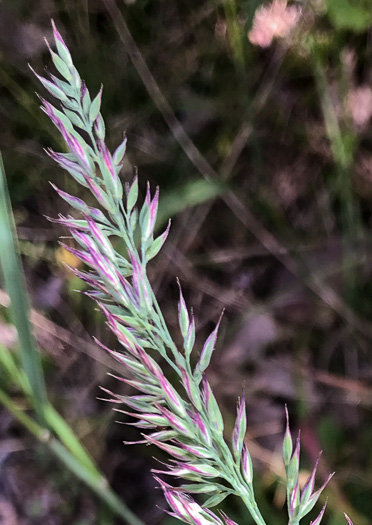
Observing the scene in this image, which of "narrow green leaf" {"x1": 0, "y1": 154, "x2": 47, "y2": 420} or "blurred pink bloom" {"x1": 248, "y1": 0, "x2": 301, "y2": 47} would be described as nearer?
"narrow green leaf" {"x1": 0, "y1": 154, "x2": 47, "y2": 420}

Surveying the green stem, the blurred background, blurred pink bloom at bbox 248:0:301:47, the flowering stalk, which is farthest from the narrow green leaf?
blurred pink bloom at bbox 248:0:301:47

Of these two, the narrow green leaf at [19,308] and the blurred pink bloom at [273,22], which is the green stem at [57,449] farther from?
the blurred pink bloom at [273,22]

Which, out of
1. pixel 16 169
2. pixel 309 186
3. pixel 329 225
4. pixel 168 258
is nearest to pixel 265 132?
pixel 309 186

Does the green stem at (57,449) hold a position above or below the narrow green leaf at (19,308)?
below

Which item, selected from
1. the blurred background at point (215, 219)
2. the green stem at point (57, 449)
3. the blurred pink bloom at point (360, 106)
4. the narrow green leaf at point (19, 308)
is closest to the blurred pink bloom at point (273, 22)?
the blurred background at point (215, 219)

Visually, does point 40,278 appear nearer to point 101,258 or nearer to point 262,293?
point 262,293

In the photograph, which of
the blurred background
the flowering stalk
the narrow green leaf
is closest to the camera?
the flowering stalk

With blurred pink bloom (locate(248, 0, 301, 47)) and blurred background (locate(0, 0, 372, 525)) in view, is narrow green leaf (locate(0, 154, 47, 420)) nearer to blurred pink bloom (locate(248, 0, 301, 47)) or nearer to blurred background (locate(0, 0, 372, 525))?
blurred background (locate(0, 0, 372, 525))
